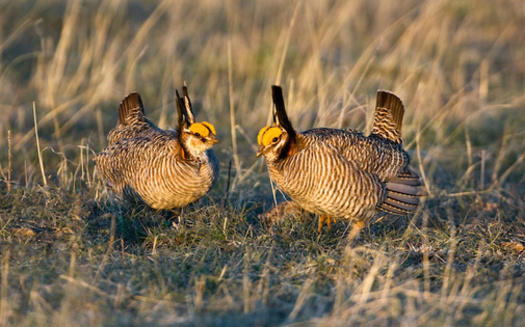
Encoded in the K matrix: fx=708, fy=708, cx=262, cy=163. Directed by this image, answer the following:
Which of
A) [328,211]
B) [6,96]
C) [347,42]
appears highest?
[347,42]

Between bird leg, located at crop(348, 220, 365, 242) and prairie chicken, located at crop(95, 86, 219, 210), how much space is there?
37.7 inches

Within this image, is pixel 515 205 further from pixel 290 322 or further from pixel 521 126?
pixel 290 322

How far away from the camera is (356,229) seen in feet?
15.2

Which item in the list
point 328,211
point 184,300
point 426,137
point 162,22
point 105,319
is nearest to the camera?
point 105,319

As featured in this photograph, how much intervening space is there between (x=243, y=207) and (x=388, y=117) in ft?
4.10

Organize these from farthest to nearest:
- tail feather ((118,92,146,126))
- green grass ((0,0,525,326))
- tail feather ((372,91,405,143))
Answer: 1. tail feather ((118,92,146,126))
2. tail feather ((372,91,405,143))
3. green grass ((0,0,525,326))

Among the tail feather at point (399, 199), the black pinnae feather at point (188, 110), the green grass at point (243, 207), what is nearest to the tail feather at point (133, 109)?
the green grass at point (243, 207)

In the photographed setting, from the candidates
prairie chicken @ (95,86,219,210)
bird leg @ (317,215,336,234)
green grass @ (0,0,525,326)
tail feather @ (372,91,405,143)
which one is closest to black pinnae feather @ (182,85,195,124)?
prairie chicken @ (95,86,219,210)

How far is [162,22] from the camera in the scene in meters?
10.4

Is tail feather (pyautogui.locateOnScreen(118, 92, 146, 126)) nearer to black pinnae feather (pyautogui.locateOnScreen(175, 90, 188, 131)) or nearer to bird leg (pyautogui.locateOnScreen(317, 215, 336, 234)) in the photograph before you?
black pinnae feather (pyautogui.locateOnScreen(175, 90, 188, 131))

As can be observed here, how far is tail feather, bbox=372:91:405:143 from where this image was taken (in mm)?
5109

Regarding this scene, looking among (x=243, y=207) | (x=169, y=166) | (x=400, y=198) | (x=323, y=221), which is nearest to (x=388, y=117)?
(x=400, y=198)

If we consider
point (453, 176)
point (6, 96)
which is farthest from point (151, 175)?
point (6, 96)

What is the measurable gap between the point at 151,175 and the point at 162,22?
6.24m
